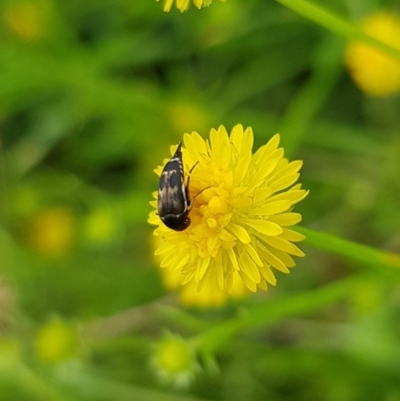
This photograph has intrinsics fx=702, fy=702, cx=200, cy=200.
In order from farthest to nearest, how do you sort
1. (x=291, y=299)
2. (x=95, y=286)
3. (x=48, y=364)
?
(x=95, y=286) → (x=48, y=364) → (x=291, y=299)

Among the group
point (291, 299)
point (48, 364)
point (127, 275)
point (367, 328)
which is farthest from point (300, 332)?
point (291, 299)

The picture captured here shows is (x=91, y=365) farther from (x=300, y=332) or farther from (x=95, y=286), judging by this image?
(x=300, y=332)

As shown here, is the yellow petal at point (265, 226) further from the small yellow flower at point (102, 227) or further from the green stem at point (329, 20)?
the small yellow flower at point (102, 227)

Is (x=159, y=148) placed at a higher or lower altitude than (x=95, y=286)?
higher

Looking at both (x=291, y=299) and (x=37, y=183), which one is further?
(x=37, y=183)

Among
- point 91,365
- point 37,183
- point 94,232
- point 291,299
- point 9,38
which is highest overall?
point 9,38

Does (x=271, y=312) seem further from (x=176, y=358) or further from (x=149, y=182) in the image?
(x=149, y=182)

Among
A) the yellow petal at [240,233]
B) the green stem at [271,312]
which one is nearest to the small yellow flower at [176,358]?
the green stem at [271,312]
